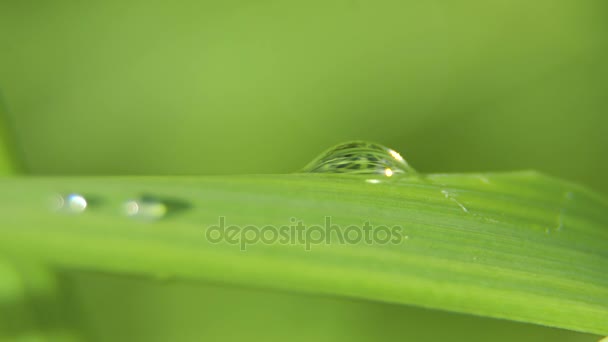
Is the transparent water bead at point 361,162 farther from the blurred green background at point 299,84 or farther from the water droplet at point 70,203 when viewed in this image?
the blurred green background at point 299,84

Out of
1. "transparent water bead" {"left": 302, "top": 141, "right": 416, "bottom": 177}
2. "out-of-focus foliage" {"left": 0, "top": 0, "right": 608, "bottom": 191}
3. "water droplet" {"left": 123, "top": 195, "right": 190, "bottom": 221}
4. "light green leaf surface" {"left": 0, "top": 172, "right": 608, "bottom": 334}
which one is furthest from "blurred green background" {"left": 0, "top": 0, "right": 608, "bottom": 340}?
"water droplet" {"left": 123, "top": 195, "right": 190, "bottom": 221}

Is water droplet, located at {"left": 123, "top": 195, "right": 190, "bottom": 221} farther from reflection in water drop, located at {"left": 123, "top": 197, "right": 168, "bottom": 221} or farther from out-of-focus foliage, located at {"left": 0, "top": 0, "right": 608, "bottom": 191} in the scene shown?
out-of-focus foliage, located at {"left": 0, "top": 0, "right": 608, "bottom": 191}

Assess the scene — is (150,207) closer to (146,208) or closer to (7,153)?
(146,208)

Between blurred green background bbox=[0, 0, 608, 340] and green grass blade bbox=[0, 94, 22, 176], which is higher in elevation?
blurred green background bbox=[0, 0, 608, 340]

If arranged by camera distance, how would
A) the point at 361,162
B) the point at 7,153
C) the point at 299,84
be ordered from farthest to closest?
the point at 299,84
the point at 361,162
the point at 7,153

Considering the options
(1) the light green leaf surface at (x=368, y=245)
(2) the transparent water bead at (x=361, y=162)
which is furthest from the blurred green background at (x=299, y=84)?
(1) the light green leaf surface at (x=368, y=245)

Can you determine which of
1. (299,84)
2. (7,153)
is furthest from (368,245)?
(299,84)
